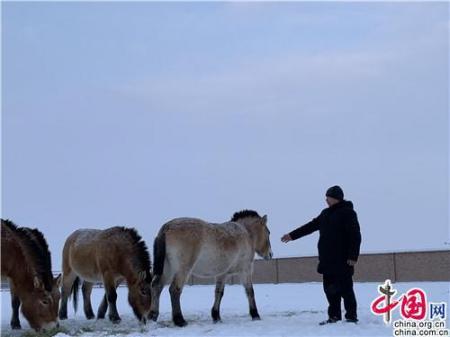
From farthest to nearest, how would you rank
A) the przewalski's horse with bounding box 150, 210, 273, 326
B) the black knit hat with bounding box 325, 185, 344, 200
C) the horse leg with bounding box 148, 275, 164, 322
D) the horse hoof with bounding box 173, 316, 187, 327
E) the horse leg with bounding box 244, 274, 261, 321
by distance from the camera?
the horse leg with bounding box 244, 274, 261, 321 → the horse leg with bounding box 148, 275, 164, 322 → the przewalski's horse with bounding box 150, 210, 273, 326 → the horse hoof with bounding box 173, 316, 187, 327 → the black knit hat with bounding box 325, 185, 344, 200

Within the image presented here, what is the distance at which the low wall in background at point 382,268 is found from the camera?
1049 inches

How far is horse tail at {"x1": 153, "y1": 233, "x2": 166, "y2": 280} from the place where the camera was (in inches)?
531

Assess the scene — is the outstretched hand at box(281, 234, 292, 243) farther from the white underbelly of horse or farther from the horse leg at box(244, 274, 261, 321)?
the horse leg at box(244, 274, 261, 321)

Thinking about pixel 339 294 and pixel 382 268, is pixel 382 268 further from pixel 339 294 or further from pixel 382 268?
pixel 339 294

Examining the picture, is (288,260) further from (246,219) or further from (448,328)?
(448,328)

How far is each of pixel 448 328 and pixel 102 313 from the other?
7.47m

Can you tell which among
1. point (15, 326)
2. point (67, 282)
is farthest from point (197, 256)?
point (67, 282)

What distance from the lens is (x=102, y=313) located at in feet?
50.8

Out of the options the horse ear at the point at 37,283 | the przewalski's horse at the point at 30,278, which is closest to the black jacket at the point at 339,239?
the przewalski's horse at the point at 30,278

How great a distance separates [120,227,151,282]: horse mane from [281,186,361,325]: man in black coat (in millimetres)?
3306

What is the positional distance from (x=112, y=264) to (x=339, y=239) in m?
4.48

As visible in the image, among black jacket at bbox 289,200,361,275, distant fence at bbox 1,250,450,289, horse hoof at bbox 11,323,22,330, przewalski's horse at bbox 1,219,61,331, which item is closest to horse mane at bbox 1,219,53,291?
przewalski's horse at bbox 1,219,61,331

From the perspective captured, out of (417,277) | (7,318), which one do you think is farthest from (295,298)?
(7,318)

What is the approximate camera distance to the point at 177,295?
13.3m
